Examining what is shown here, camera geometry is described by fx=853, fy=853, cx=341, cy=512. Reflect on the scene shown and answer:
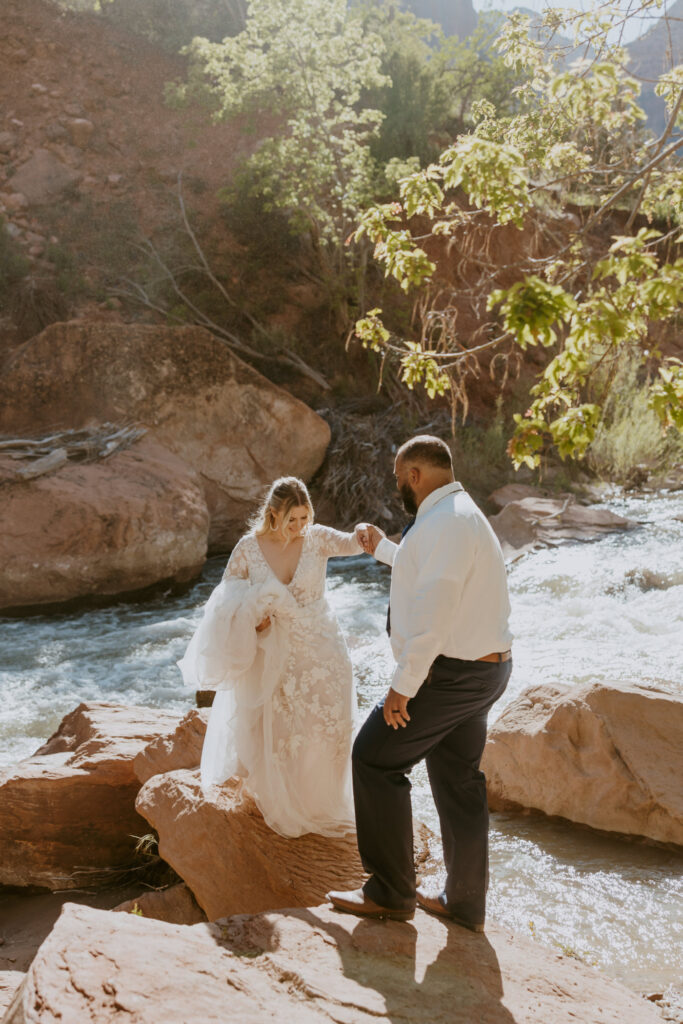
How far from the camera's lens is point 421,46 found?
18516mm

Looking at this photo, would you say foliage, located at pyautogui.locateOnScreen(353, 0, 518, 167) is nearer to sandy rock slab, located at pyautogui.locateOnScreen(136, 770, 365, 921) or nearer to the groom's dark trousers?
sandy rock slab, located at pyautogui.locateOnScreen(136, 770, 365, 921)

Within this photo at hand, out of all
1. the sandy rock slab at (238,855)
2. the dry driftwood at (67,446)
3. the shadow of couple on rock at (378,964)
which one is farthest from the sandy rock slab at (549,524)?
the shadow of couple on rock at (378,964)

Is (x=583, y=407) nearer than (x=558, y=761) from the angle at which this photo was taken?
Yes

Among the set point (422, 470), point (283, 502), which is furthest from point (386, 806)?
point (283, 502)

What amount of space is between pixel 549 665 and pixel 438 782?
379 cm

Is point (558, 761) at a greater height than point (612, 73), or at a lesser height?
lesser

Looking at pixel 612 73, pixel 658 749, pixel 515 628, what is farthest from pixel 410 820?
pixel 515 628

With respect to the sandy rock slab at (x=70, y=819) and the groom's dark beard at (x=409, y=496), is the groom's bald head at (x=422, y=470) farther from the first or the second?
the sandy rock slab at (x=70, y=819)

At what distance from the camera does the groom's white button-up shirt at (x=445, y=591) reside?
265 cm

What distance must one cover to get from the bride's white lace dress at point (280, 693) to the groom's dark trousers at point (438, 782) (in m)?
0.72

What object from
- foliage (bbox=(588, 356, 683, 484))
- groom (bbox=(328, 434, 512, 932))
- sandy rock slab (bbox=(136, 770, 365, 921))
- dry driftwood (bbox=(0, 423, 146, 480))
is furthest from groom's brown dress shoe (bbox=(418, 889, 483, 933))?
foliage (bbox=(588, 356, 683, 484))

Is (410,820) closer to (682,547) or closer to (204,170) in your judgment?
(682,547)

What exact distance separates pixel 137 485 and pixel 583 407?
737 cm

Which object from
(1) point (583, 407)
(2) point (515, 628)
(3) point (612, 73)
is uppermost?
(3) point (612, 73)
